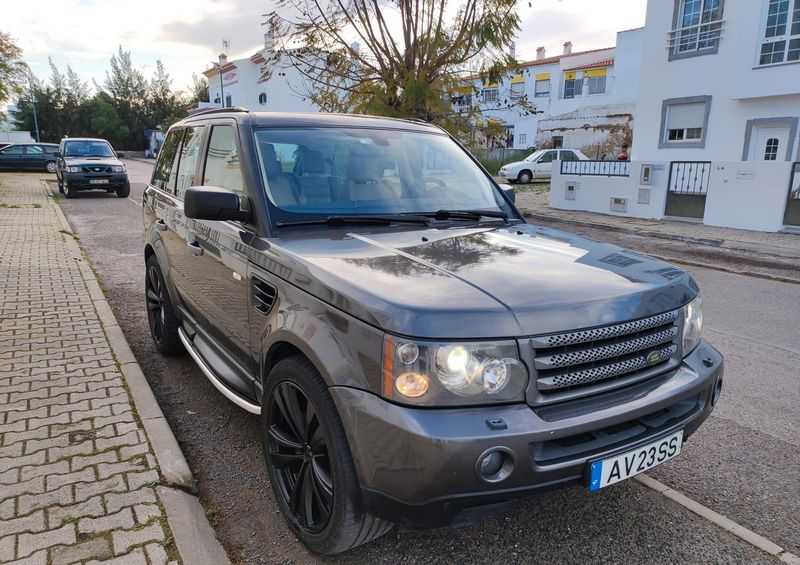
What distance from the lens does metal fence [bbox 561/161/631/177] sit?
53.7ft

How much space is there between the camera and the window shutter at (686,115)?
18.7m

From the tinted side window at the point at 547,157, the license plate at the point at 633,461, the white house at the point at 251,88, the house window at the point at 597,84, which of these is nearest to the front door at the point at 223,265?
the license plate at the point at 633,461

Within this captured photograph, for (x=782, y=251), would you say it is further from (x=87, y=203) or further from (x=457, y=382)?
(x=87, y=203)

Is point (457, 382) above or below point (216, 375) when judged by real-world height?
above

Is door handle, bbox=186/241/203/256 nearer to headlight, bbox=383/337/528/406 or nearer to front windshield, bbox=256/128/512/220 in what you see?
front windshield, bbox=256/128/512/220

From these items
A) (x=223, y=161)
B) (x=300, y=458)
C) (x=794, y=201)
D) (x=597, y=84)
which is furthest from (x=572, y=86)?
(x=300, y=458)

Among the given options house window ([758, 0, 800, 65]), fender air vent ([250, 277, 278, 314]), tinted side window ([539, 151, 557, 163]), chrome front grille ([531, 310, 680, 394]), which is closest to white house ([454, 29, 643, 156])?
tinted side window ([539, 151, 557, 163])

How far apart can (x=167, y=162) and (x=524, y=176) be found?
25308 mm

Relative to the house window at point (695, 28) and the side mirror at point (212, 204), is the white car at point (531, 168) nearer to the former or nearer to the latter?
the house window at point (695, 28)

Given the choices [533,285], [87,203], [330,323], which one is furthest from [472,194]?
[87,203]

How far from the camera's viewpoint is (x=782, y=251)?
10930 millimetres

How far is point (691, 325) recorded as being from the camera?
2.63 m

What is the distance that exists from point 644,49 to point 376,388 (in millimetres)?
21465

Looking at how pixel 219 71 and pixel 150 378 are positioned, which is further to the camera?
pixel 219 71
